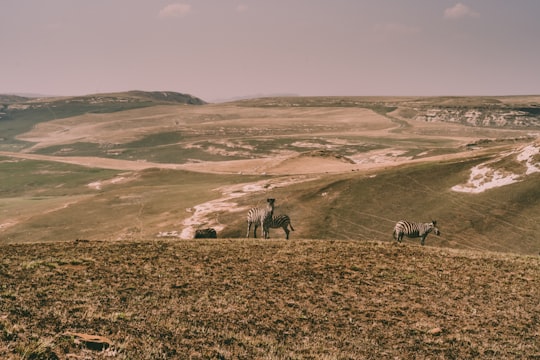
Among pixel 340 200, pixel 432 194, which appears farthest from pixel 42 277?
pixel 432 194

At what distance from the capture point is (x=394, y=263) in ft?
88.7

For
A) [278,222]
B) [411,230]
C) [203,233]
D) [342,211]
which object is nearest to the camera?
[278,222]

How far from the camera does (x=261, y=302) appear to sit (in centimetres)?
1947

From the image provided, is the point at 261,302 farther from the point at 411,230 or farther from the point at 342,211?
the point at 342,211

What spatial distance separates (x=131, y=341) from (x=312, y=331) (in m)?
7.31

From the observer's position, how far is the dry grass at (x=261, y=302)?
14.4 m

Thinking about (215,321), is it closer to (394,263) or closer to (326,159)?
(394,263)

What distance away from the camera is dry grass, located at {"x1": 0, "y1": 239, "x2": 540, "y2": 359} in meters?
14.4

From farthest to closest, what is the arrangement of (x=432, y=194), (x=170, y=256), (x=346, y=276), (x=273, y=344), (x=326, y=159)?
(x=326, y=159) → (x=432, y=194) → (x=170, y=256) → (x=346, y=276) → (x=273, y=344)

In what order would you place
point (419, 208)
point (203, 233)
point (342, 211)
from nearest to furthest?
1. point (203, 233)
2. point (419, 208)
3. point (342, 211)

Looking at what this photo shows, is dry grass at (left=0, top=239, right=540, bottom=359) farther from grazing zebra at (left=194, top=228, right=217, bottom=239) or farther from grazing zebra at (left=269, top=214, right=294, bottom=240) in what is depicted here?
grazing zebra at (left=194, top=228, right=217, bottom=239)

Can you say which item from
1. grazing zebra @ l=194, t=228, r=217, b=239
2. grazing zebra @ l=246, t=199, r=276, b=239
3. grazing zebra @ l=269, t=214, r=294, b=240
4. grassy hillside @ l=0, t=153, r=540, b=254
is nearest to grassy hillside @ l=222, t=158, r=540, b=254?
grassy hillside @ l=0, t=153, r=540, b=254

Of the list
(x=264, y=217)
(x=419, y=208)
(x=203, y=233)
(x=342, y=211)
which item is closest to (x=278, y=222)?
Result: (x=264, y=217)

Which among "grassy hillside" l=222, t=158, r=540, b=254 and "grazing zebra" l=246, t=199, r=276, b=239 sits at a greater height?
"grazing zebra" l=246, t=199, r=276, b=239
